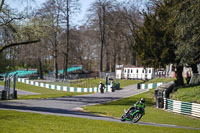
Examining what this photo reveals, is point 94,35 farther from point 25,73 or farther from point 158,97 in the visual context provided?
point 158,97

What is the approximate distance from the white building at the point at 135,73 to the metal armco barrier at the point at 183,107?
25.6 m

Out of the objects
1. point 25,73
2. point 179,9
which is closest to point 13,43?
point 179,9

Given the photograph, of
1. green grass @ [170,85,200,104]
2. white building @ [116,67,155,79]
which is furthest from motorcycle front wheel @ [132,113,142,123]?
white building @ [116,67,155,79]

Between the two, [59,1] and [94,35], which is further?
[94,35]

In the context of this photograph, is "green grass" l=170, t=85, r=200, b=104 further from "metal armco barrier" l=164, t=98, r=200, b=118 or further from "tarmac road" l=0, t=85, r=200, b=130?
"tarmac road" l=0, t=85, r=200, b=130

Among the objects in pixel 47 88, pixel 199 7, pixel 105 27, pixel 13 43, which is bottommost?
pixel 47 88

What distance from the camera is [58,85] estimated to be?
158 feet

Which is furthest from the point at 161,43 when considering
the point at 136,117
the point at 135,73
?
the point at 135,73

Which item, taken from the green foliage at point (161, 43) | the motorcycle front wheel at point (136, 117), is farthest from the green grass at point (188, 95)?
the motorcycle front wheel at point (136, 117)

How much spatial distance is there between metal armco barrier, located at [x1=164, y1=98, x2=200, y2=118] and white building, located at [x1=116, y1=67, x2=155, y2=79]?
25.6 meters

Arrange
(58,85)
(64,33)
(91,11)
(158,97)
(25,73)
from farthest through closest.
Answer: (25,73) < (91,11) < (64,33) < (58,85) < (158,97)

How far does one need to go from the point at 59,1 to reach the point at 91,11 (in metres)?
8.06

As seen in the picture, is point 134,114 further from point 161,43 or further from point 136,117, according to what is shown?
point 161,43

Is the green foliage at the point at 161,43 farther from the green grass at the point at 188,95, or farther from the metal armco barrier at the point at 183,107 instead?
the metal armco barrier at the point at 183,107
